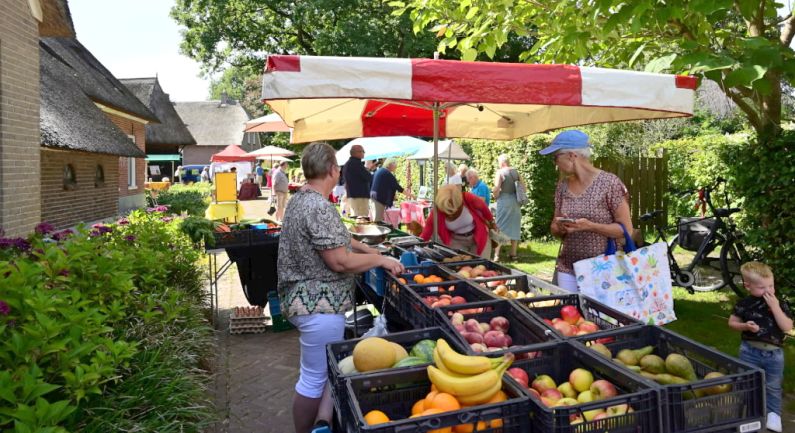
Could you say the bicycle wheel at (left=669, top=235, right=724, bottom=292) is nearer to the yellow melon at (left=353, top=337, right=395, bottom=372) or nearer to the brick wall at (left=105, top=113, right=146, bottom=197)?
the yellow melon at (left=353, top=337, right=395, bottom=372)

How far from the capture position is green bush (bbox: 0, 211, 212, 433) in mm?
2213

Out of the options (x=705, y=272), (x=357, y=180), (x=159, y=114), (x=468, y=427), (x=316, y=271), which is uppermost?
(x=159, y=114)

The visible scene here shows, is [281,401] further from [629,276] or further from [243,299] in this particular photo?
[243,299]

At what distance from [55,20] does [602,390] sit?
11.0 meters

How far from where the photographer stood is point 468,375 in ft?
7.04

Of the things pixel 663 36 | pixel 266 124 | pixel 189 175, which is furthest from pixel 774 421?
pixel 189 175

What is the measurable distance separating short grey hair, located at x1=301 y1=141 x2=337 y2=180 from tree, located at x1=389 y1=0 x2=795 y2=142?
2.34 metres

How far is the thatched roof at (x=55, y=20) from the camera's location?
9.45m

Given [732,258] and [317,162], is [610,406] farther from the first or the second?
[732,258]

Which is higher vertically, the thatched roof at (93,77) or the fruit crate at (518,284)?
the thatched roof at (93,77)

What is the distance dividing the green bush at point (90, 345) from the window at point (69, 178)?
9.85 meters

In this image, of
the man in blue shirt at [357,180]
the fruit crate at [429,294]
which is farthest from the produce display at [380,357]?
the man in blue shirt at [357,180]

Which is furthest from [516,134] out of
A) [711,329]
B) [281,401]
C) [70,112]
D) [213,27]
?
[213,27]

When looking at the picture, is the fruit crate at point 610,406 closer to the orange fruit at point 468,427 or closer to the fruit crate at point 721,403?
the fruit crate at point 721,403
